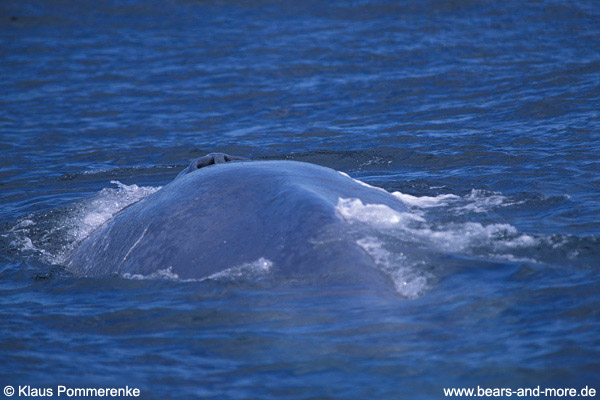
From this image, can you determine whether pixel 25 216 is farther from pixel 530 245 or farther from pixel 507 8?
pixel 507 8

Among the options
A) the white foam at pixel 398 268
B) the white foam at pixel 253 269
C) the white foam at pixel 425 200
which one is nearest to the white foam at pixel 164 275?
the white foam at pixel 253 269

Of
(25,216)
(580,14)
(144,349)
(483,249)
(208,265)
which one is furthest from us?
(580,14)

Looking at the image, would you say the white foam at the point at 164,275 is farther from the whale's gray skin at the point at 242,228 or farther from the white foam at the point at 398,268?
the white foam at the point at 398,268

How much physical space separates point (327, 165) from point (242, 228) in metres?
6.51

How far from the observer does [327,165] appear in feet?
41.8

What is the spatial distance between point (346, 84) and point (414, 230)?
38.9 feet

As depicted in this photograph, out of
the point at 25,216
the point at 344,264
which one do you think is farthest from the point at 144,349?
the point at 25,216

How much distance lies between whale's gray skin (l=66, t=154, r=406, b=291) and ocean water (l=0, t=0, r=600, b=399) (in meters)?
0.17

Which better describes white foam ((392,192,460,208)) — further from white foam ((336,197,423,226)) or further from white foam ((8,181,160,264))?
white foam ((8,181,160,264))

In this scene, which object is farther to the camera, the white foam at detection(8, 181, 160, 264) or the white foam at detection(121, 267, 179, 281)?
the white foam at detection(8, 181, 160, 264)

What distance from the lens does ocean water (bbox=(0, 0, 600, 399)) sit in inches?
199

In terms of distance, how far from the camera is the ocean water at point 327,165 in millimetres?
5059

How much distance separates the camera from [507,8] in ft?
82.4

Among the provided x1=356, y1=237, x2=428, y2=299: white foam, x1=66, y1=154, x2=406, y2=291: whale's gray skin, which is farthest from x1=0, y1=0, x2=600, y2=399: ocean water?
x1=66, y1=154, x2=406, y2=291: whale's gray skin
